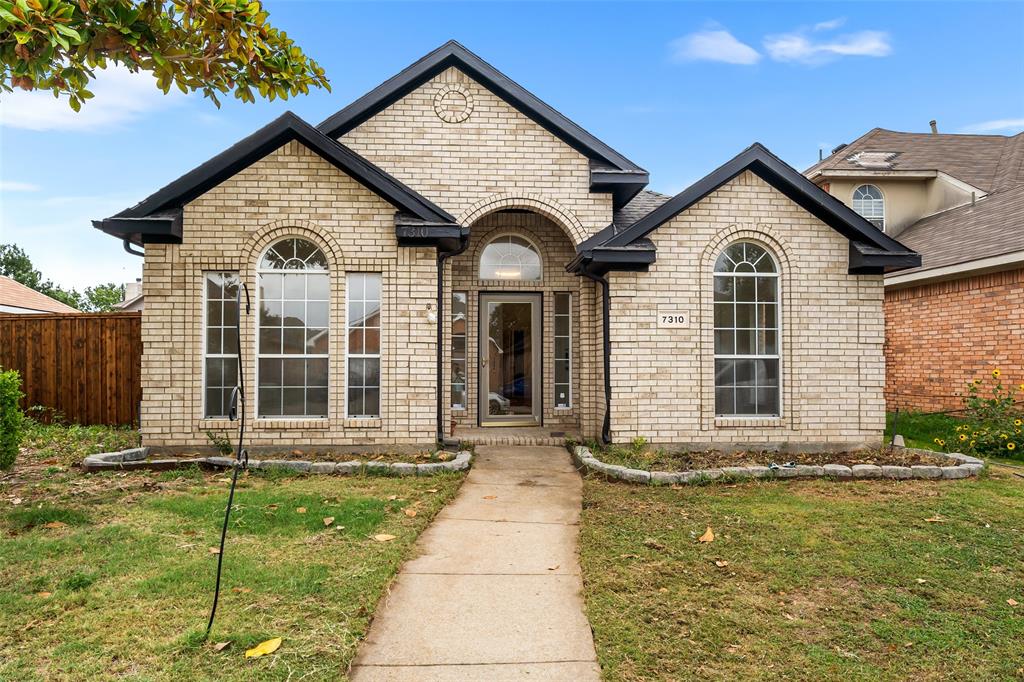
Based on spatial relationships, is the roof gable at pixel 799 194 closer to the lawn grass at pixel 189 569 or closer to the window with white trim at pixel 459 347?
the window with white trim at pixel 459 347

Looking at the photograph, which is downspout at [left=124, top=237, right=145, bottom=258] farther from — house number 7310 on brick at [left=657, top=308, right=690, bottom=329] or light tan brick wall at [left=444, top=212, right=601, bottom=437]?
house number 7310 on brick at [left=657, top=308, right=690, bottom=329]

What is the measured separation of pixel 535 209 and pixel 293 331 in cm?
403

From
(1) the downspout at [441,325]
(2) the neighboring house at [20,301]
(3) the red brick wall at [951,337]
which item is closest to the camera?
(1) the downspout at [441,325]

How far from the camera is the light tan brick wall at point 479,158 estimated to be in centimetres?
922

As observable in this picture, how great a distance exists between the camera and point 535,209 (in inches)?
368

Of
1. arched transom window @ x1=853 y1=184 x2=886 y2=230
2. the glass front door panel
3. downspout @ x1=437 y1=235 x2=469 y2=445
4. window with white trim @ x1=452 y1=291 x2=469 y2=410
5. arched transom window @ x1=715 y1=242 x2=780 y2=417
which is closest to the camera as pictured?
arched transom window @ x1=715 y1=242 x2=780 y2=417

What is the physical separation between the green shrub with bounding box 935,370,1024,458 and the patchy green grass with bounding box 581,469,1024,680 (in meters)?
2.76

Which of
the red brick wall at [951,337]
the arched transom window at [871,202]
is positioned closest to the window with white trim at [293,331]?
the red brick wall at [951,337]

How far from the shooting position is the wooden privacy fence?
10570 millimetres

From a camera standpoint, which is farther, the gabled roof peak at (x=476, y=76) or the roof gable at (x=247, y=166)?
the gabled roof peak at (x=476, y=76)

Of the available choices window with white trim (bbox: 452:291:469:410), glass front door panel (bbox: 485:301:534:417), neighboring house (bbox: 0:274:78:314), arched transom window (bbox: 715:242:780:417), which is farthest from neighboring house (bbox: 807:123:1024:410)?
neighboring house (bbox: 0:274:78:314)

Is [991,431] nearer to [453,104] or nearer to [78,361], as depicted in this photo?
[453,104]

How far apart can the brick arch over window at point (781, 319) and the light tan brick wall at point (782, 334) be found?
1 cm

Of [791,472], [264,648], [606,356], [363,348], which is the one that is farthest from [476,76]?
[264,648]
